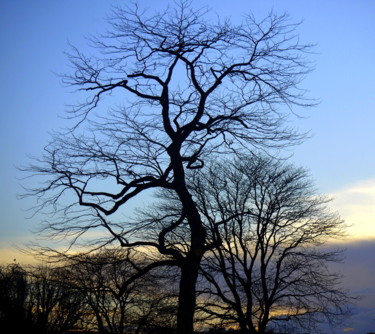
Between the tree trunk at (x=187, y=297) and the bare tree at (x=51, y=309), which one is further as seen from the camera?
the bare tree at (x=51, y=309)

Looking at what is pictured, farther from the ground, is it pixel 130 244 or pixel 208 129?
pixel 208 129

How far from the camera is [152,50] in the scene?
12.5m

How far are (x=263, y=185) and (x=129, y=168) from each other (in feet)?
45.2

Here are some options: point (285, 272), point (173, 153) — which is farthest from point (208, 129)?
point (285, 272)

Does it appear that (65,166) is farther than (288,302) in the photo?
No

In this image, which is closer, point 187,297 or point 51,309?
point 187,297

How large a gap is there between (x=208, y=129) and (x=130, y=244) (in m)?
3.64

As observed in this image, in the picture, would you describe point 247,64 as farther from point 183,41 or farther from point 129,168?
point 129,168

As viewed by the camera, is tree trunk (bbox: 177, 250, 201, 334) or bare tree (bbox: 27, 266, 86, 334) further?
bare tree (bbox: 27, 266, 86, 334)

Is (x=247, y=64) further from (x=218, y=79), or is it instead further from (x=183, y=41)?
(x=183, y=41)

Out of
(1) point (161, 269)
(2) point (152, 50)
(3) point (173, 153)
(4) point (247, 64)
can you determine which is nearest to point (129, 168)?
(3) point (173, 153)

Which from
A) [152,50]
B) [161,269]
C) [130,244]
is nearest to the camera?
[130,244]

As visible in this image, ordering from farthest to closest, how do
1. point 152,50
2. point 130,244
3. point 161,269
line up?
1. point 161,269
2. point 152,50
3. point 130,244

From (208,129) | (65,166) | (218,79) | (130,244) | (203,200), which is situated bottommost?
(130,244)
